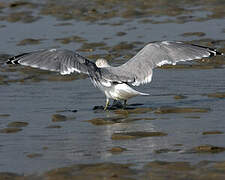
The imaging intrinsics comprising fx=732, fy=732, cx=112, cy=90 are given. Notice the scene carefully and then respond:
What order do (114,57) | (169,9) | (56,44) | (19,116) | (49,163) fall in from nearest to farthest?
(49,163), (19,116), (114,57), (56,44), (169,9)

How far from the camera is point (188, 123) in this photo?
8.66 metres

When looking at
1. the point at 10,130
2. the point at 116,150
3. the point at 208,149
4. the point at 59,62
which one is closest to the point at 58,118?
the point at 59,62

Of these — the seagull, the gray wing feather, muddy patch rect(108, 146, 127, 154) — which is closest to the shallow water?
muddy patch rect(108, 146, 127, 154)

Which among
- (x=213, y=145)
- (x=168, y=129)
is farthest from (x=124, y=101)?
(x=213, y=145)

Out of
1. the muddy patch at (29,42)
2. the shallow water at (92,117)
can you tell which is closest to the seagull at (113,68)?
the shallow water at (92,117)

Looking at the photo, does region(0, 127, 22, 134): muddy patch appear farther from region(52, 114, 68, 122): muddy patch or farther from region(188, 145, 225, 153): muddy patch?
region(188, 145, 225, 153): muddy patch

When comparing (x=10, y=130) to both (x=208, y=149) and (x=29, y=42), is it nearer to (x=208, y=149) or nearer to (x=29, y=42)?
(x=208, y=149)

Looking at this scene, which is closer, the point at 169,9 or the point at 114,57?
the point at 114,57

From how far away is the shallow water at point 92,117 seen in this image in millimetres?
7199

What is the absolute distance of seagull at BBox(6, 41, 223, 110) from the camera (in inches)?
362

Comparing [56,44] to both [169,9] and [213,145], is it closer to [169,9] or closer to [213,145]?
[169,9]

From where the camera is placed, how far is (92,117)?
9258mm

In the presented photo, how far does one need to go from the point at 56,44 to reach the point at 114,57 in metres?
1.92

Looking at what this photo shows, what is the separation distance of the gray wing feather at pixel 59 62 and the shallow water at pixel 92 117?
612 mm
